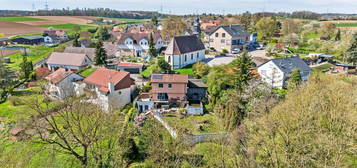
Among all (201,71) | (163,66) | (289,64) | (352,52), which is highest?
(352,52)

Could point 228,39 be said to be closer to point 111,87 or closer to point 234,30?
point 234,30

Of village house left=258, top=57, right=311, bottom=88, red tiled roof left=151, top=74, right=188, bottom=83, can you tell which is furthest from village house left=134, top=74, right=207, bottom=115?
village house left=258, top=57, right=311, bottom=88

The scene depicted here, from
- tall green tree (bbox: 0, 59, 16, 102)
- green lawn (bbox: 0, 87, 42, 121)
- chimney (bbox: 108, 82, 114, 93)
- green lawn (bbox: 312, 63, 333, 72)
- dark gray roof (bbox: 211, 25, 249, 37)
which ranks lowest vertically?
green lawn (bbox: 0, 87, 42, 121)

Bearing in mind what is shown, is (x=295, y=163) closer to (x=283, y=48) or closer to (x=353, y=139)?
(x=353, y=139)

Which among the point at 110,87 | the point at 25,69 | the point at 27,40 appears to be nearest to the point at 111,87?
the point at 110,87

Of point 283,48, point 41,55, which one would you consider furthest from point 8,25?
point 283,48

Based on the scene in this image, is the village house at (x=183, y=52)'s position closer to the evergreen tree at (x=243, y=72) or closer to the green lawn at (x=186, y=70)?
the green lawn at (x=186, y=70)

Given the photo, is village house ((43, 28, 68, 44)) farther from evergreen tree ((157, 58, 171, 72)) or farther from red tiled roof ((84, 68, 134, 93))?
evergreen tree ((157, 58, 171, 72))
